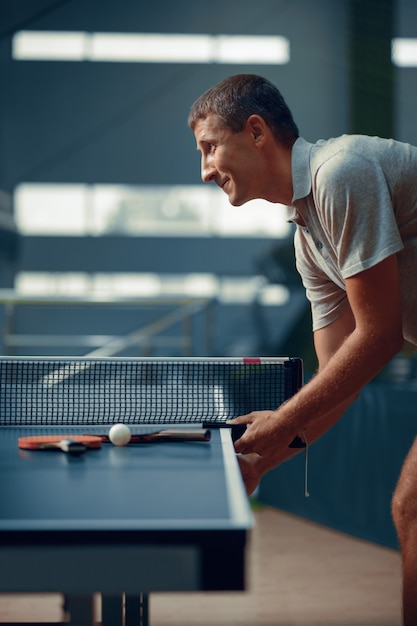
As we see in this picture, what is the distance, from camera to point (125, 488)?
40.8 inches

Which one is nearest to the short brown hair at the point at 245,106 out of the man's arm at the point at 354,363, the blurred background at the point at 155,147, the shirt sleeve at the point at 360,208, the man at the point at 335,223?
the man at the point at 335,223

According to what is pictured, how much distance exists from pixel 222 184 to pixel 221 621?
144cm

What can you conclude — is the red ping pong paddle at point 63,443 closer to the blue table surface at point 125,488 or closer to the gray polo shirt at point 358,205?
the blue table surface at point 125,488

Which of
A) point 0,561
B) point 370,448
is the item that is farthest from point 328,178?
point 370,448

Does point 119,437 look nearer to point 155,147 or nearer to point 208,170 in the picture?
point 208,170

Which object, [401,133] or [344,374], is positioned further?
[401,133]

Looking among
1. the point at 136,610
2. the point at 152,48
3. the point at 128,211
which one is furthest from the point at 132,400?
the point at 152,48

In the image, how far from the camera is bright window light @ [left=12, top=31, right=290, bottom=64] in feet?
19.4

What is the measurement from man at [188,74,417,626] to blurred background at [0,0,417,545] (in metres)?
4.10

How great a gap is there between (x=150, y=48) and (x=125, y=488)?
210 inches

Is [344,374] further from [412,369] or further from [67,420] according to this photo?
[412,369]

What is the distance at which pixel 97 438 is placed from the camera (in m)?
1.37

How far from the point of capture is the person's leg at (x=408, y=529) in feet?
4.95

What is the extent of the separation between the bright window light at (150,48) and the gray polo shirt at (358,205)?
180 inches
